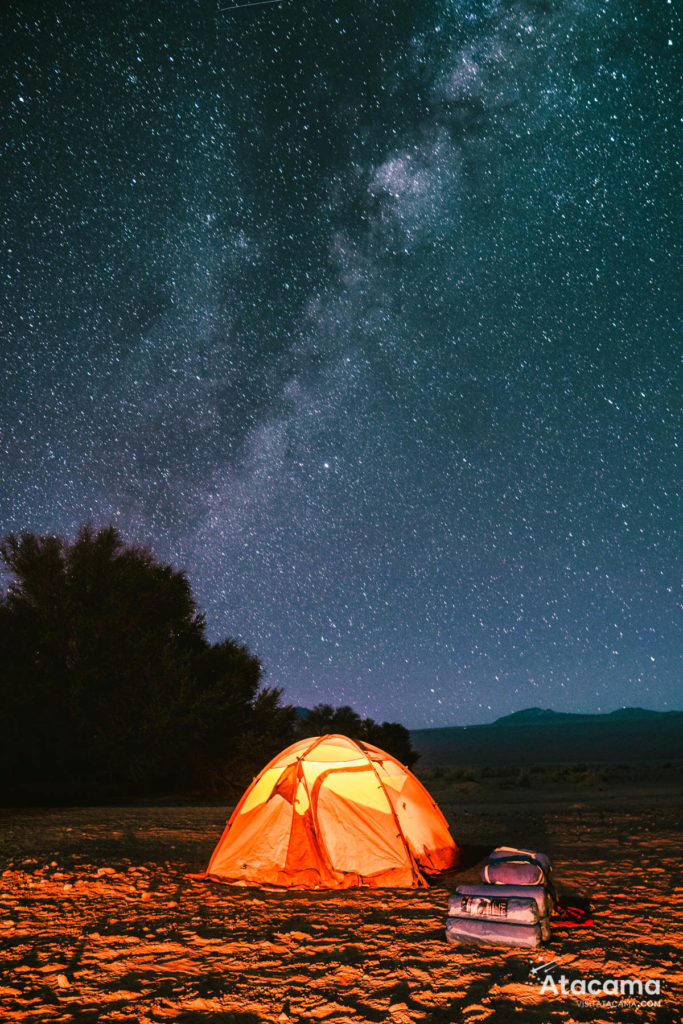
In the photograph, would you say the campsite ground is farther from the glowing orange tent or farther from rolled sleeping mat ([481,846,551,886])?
rolled sleeping mat ([481,846,551,886])

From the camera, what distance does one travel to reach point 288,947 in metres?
5.34

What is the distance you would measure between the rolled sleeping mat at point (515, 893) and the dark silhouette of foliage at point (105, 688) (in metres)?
14.3


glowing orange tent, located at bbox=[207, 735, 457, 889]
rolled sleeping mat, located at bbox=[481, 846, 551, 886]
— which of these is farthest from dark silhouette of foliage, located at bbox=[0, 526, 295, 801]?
rolled sleeping mat, located at bbox=[481, 846, 551, 886]

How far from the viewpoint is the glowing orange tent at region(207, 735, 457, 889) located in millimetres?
7496

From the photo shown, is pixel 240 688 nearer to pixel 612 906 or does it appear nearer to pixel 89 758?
pixel 89 758

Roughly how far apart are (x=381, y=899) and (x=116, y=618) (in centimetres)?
1474

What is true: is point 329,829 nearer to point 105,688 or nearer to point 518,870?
point 518,870

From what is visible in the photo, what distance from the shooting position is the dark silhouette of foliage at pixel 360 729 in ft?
99.4

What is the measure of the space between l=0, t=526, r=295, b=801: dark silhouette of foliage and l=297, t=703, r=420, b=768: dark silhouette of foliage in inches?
A: 371

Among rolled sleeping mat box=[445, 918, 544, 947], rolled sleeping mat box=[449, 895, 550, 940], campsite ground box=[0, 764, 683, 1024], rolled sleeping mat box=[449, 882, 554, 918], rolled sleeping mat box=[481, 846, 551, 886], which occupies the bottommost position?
campsite ground box=[0, 764, 683, 1024]

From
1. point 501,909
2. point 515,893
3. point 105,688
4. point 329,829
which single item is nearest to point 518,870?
point 515,893

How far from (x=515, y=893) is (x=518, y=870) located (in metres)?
0.44

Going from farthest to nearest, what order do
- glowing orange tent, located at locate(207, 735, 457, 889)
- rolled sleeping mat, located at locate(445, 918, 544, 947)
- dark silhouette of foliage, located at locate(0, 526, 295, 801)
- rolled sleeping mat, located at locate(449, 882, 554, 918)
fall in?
dark silhouette of foliage, located at locate(0, 526, 295, 801) → glowing orange tent, located at locate(207, 735, 457, 889) → rolled sleeping mat, located at locate(449, 882, 554, 918) → rolled sleeping mat, located at locate(445, 918, 544, 947)

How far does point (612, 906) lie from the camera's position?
640 centimetres
